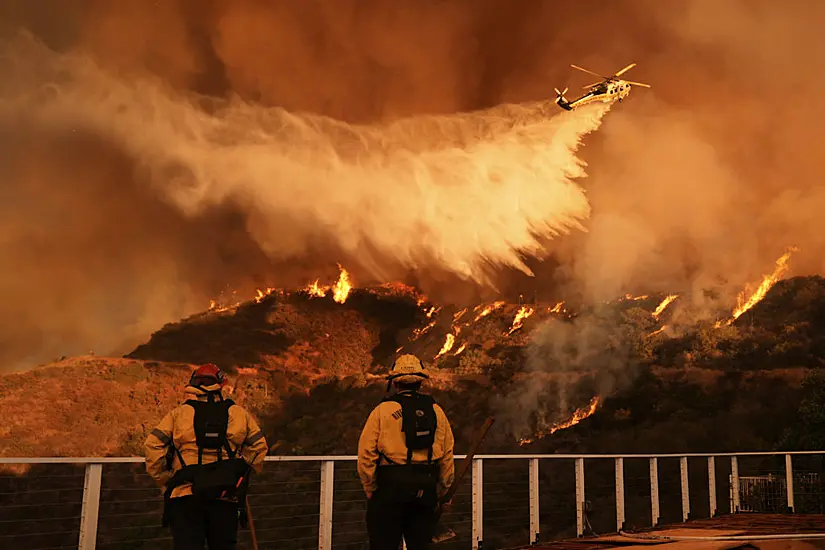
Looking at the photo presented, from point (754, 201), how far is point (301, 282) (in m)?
23.8

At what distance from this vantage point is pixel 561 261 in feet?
144

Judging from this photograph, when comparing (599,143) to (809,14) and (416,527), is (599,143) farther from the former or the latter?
(416,527)

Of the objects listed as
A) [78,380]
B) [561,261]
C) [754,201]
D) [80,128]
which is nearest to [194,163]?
[80,128]

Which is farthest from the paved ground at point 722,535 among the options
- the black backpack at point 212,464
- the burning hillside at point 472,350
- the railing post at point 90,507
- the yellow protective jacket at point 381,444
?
the burning hillside at point 472,350

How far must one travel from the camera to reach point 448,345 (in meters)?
46.1

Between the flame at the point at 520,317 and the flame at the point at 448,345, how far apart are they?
10.6 ft

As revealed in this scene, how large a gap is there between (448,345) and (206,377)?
4126 cm

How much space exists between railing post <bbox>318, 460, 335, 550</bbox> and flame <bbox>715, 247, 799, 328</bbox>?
133 ft

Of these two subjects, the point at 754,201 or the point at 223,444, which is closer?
the point at 223,444

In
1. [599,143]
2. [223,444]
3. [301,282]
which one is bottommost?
[223,444]

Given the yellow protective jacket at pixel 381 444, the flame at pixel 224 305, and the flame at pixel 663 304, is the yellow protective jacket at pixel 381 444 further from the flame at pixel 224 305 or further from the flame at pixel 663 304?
the flame at pixel 663 304

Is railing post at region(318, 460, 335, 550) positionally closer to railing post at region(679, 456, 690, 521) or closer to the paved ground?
the paved ground

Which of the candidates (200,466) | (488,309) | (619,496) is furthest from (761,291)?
(200,466)

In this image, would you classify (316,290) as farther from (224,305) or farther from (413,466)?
(413,466)
